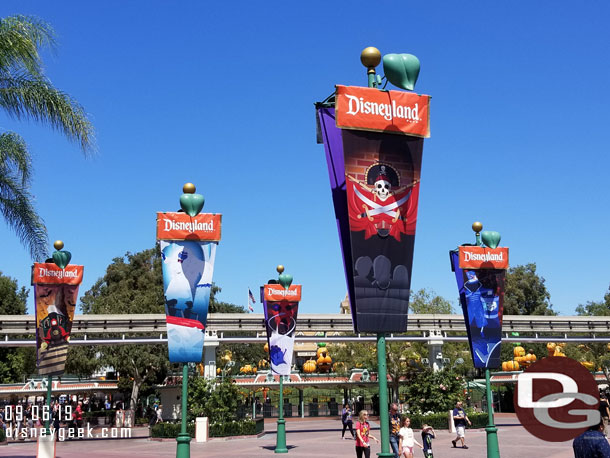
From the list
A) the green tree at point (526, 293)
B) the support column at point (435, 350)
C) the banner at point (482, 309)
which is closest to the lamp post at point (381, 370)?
the banner at point (482, 309)

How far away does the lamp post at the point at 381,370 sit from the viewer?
10.6 m

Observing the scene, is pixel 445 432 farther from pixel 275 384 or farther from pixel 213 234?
pixel 213 234

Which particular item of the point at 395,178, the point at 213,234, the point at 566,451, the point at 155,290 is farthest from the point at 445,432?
the point at 155,290

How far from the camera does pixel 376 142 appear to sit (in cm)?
1121

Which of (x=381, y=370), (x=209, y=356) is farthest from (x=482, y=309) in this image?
(x=209, y=356)

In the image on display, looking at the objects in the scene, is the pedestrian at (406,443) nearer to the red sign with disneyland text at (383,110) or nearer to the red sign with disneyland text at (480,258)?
the red sign with disneyland text at (480,258)

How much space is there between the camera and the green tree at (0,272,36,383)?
54219mm

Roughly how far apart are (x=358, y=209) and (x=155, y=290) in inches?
1777

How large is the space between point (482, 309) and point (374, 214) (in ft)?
28.9

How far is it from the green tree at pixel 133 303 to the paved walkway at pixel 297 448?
37.7ft

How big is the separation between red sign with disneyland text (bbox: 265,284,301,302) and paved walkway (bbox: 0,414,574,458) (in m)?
5.48

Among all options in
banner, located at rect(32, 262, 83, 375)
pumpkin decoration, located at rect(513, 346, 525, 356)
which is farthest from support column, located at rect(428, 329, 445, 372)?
banner, located at rect(32, 262, 83, 375)

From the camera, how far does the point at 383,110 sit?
1123 centimetres

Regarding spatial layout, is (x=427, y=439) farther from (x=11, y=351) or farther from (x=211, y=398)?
(x=11, y=351)
